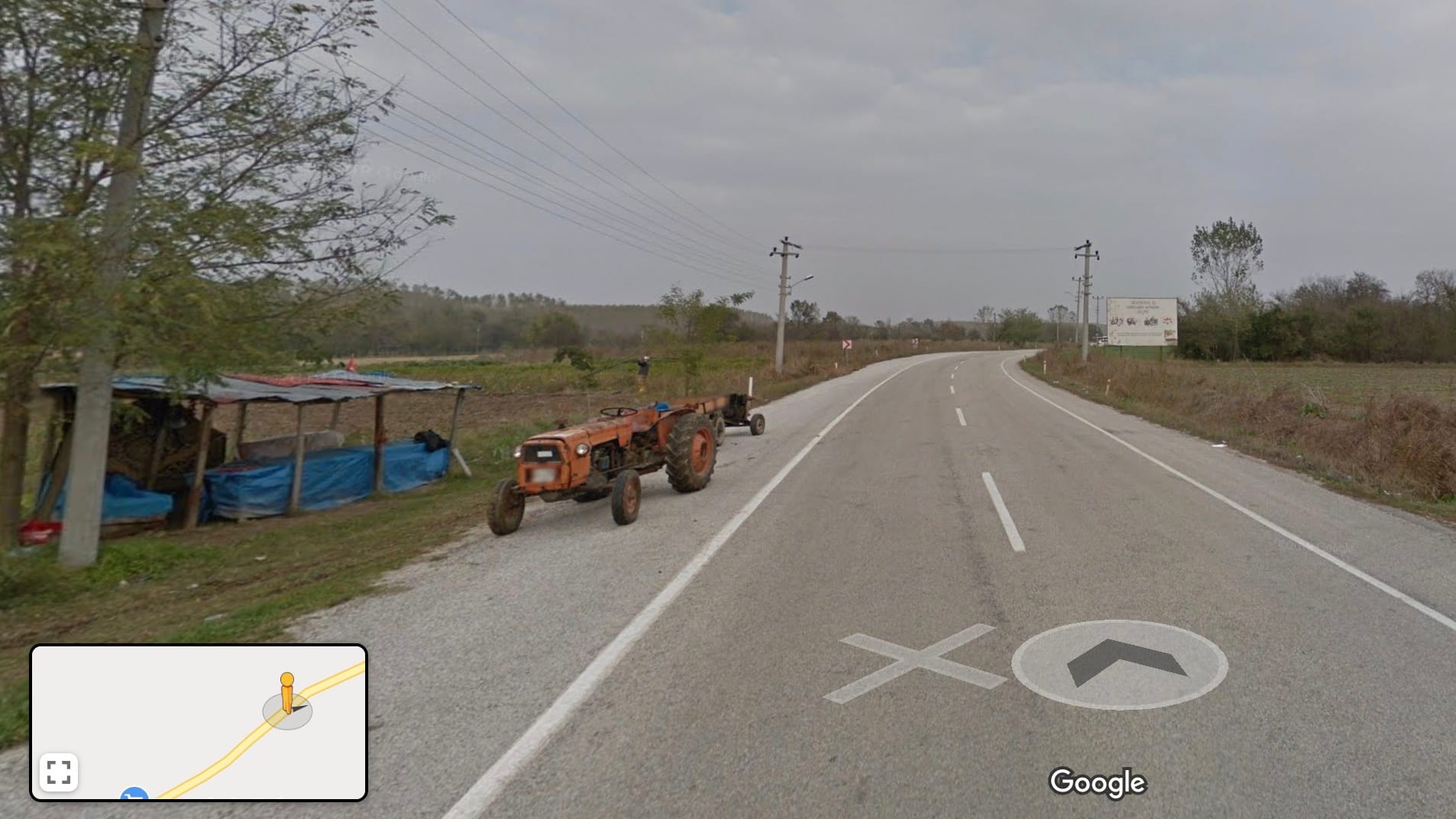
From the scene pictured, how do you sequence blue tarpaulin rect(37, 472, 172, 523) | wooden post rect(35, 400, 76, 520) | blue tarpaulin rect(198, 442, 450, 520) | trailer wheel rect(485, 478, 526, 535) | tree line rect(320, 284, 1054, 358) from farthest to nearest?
tree line rect(320, 284, 1054, 358) → blue tarpaulin rect(198, 442, 450, 520) → blue tarpaulin rect(37, 472, 172, 523) → wooden post rect(35, 400, 76, 520) → trailer wheel rect(485, 478, 526, 535)

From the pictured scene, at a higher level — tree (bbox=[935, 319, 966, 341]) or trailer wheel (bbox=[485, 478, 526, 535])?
tree (bbox=[935, 319, 966, 341])

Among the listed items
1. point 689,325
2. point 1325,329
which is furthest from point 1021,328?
point 689,325

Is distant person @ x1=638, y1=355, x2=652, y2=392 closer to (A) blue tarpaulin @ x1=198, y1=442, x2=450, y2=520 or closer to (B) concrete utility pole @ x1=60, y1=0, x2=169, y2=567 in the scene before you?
(A) blue tarpaulin @ x1=198, y1=442, x2=450, y2=520

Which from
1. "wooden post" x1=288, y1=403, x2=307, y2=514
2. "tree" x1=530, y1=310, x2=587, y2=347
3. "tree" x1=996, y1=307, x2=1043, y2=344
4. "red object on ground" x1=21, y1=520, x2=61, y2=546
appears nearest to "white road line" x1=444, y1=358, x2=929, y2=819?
"red object on ground" x1=21, y1=520, x2=61, y2=546

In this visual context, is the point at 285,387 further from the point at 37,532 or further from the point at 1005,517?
the point at 1005,517

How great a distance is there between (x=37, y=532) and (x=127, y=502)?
2197mm

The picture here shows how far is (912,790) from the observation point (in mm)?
3357

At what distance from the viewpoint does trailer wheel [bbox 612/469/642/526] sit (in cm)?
876

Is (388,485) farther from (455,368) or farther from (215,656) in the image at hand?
(455,368)

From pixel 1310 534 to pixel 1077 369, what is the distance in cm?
3847

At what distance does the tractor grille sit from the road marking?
184 inches

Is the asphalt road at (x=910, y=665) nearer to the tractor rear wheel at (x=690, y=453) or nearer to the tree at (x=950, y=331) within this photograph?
the tractor rear wheel at (x=690, y=453)

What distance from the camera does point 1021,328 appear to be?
123m

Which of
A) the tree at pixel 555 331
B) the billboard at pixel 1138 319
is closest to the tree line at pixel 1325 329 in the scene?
the billboard at pixel 1138 319
